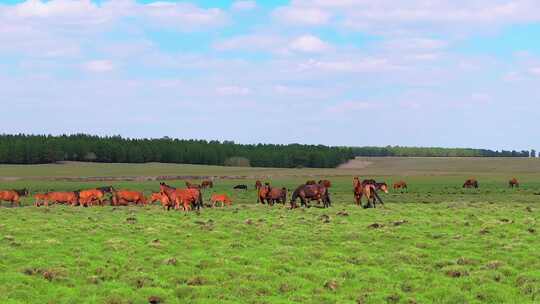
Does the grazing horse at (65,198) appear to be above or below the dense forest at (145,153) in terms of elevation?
below

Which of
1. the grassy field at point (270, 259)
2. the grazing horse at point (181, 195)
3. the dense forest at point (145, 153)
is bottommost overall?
the grassy field at point (270, 259)

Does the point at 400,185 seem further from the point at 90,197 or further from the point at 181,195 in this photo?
the point at 181,195

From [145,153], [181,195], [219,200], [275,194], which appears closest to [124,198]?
[219,200]

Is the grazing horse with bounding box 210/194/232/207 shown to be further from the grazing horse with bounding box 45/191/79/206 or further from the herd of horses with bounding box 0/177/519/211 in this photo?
the grazing horse with bounding box 45/191/79/206

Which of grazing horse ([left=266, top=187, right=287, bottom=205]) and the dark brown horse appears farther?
the dark brown horse

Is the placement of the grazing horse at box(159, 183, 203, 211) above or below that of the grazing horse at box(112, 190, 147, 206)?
above

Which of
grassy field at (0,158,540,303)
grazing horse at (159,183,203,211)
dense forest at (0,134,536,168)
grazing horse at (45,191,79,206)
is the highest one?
dense forest at (0,134,536,168)

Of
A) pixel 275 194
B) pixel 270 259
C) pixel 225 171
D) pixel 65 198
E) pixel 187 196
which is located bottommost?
pixel 270 259

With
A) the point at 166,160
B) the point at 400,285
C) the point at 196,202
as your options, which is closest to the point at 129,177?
the point at 166,160

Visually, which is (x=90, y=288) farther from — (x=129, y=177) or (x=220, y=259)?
(x=129, y=177)

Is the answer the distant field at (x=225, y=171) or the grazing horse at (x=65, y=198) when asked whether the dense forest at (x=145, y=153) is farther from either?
the grazing horse at (x=65, y=198)

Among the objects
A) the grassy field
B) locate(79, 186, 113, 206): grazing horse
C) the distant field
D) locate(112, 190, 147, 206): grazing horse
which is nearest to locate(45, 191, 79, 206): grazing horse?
locate(79, 186, 113, 206): grazing horse

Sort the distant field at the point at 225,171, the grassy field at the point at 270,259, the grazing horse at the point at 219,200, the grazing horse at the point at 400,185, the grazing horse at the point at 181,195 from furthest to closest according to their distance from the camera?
the distant field at the point at 225,171 → the grazing horse at the point at 400,185 → the grazing horse at the point at 219,200 → the grazing horse at the point at 181,195 → the grassy field at the point at 270,259

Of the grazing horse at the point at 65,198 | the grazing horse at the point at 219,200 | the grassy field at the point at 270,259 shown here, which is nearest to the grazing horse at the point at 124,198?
the grazing horse at the point at 65,198
